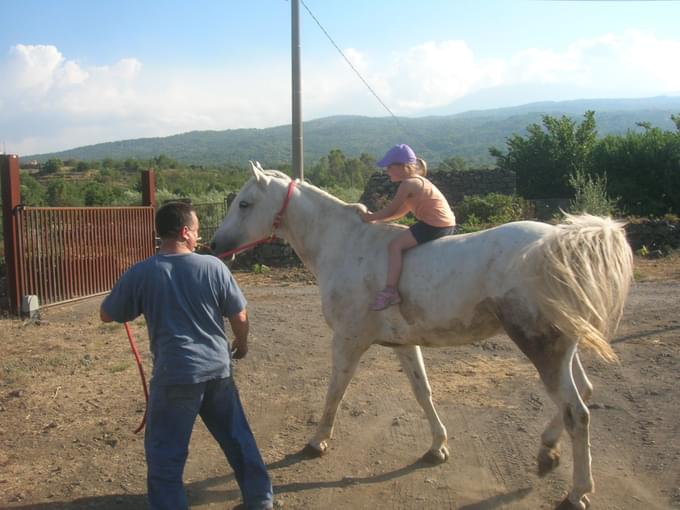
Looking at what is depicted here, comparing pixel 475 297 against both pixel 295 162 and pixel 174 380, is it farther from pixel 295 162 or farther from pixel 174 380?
pixel 295 162

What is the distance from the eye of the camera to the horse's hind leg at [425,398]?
4.43 metres

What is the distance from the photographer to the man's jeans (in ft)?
10.6

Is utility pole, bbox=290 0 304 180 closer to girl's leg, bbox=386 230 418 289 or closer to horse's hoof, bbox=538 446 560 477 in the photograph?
girl's leg, bbox=386 230 418 289

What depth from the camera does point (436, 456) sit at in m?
4.41

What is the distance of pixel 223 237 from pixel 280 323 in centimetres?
429

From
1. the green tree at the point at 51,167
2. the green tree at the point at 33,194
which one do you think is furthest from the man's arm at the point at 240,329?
the green tree at the point at 51,167

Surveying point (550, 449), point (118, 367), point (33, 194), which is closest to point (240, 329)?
point (550, 449)

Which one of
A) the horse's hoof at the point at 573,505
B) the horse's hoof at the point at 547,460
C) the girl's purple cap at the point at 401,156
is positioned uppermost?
the girl's purple cap at the point at 401,156

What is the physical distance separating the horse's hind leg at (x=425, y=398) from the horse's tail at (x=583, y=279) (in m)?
1.31

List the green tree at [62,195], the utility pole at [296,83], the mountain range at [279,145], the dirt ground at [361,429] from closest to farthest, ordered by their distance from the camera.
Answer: the dirt ground at [361,429] → the utility pole at [296,83] → the green tree at [62,195] → the mountain range at [279,145]

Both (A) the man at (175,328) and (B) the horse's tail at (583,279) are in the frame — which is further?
(B) the horse's tail at (583,279)

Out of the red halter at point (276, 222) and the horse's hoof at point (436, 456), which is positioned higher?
the red halter at point (276, 222)

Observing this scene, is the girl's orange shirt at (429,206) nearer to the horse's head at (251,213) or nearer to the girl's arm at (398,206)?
the girl's arm at (398,206)

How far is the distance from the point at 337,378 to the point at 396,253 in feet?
3.41
